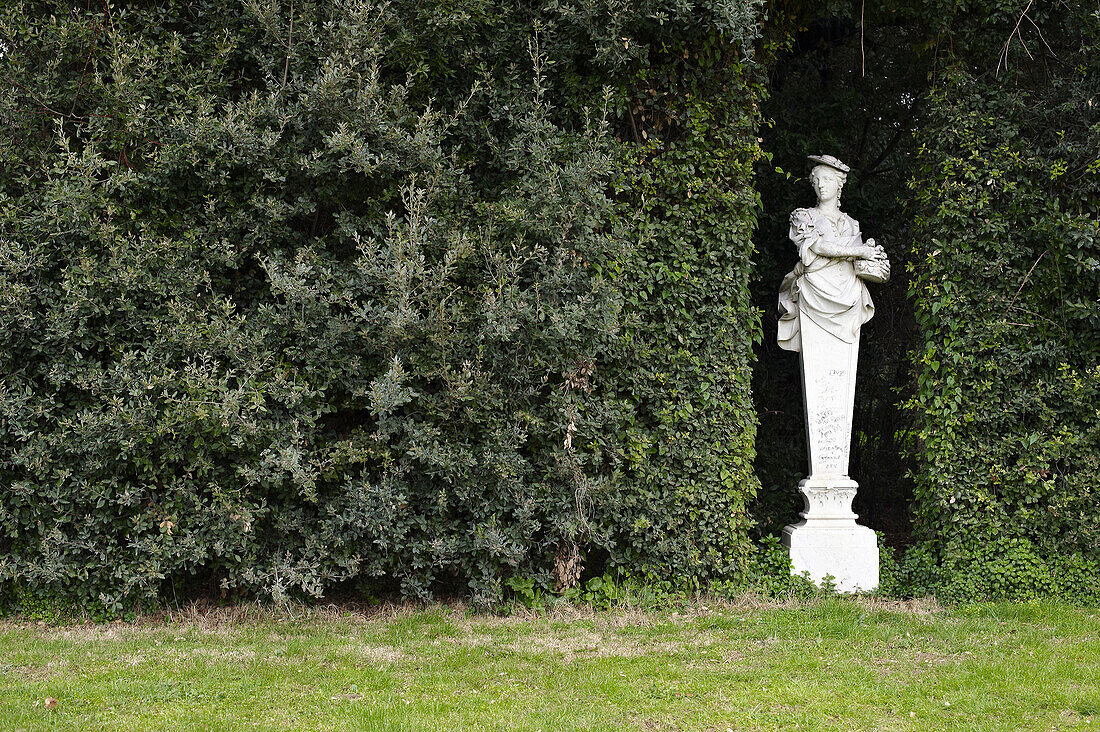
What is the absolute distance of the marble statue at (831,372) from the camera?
642cm

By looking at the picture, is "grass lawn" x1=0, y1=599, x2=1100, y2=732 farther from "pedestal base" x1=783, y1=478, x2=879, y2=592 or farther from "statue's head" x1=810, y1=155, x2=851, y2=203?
"statue's head" x1=810, y1=155, x2=851, y2=203

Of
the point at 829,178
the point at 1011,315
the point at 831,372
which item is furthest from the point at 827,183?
the point at 1011,315

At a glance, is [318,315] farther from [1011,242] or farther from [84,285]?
[1011,242]

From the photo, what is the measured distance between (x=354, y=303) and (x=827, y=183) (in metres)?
3.74

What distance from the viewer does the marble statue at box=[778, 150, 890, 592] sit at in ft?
21.1

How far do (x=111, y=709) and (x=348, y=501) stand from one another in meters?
1.89

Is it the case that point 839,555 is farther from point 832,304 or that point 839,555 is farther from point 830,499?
point 832,304

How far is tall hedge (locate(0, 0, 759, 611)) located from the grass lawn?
1.34ft

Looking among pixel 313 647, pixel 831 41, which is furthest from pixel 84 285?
pixel 831 41

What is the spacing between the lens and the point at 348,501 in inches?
225

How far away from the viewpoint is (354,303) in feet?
18.1

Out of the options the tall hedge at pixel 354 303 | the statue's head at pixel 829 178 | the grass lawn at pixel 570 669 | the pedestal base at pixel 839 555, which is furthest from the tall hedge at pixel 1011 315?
the tall hedge at pixel 354 303

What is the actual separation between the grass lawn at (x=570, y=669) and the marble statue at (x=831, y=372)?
1.45ft

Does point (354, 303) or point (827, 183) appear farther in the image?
point (827, 183)
